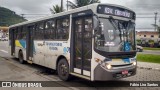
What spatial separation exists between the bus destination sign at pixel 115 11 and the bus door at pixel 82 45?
52 centimetres

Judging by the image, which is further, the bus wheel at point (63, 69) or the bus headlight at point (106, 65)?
the bus wheel at point (63, 69)

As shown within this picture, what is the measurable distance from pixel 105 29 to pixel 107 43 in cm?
50

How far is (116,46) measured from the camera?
26.3 ft

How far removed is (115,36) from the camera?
8094mm

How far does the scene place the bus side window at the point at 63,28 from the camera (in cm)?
951

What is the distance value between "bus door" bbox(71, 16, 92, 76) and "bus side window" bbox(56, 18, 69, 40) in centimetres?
54

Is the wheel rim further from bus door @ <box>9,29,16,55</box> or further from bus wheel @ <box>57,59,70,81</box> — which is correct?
bus door @ <box>9,29,16,55</box>

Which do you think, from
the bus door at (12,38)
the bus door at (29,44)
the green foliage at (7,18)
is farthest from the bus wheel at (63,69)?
the green foliage at (7,18)

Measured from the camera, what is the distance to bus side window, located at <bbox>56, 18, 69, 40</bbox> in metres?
9.51

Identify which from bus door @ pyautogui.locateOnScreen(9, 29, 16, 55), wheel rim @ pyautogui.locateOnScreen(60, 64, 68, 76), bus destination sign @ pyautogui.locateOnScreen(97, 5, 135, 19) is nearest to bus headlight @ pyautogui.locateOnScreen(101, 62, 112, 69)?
bus destination sign @ pyautogui.locateOnScreen(97, 5, 135, 19)

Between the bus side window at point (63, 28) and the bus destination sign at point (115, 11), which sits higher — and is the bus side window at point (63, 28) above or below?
below

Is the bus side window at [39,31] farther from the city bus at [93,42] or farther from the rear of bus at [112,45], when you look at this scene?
the rear of bus at [112,45]

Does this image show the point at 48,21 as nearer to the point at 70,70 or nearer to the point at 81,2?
the point at 70,70

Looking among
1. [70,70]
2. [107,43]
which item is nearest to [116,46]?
[107,43]
